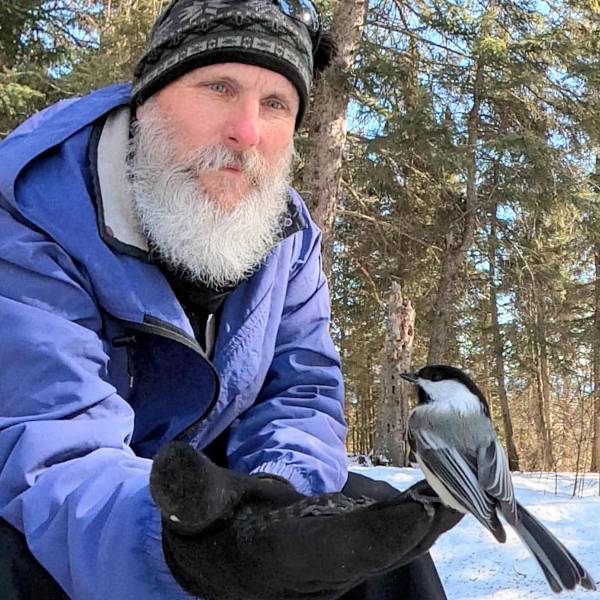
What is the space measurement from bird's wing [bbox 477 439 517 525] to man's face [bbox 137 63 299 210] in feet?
2.97

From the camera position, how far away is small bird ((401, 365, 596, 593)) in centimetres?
122

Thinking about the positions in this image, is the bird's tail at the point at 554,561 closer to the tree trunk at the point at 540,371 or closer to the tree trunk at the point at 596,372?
→ the tree trunk at the point at 540,371

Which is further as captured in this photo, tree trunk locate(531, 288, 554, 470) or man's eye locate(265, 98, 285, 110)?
tree trunk locate(531, 288, 554, 470)

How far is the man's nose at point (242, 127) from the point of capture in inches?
Result: 70.9

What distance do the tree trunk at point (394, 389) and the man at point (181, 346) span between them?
21.4 ft

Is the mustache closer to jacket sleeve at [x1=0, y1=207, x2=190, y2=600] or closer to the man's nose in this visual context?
the man's nose

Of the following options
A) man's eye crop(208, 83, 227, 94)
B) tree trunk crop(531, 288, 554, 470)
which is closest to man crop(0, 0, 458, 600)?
man's eye crop(208, 83, 227, 94)

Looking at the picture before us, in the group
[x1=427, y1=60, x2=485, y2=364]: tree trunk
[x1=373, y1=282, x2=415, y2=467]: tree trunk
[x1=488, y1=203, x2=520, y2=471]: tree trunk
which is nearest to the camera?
[x1=373, y1=282, x2=415, y2=467]: tree trunk

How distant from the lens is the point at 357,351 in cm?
1230

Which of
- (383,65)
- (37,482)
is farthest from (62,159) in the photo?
(383,65)

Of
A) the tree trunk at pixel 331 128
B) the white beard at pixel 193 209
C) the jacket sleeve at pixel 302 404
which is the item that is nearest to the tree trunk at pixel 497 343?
the tree trunk at pixel 331 128

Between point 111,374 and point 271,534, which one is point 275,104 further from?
point 271,534

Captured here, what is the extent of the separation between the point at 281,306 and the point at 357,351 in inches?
410

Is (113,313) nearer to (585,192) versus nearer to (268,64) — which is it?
(268,64)
